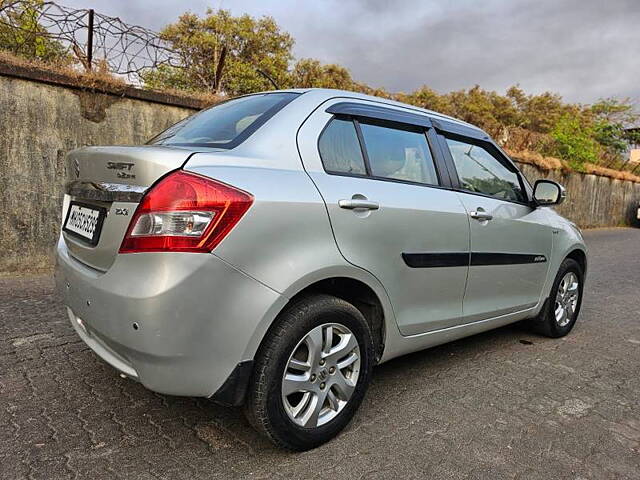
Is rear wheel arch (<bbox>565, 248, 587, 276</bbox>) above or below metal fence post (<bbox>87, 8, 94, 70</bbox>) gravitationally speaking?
below

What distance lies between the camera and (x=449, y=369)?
10.7ft

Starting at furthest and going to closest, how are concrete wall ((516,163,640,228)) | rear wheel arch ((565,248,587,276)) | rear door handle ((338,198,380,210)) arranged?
concrete wall ((516,163,640,228)) → rear wheel arch ((565,248,587,276)) → rear door handle ((338,198,380,210))

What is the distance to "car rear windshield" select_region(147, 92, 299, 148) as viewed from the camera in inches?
89.3

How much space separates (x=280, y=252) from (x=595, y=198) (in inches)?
750

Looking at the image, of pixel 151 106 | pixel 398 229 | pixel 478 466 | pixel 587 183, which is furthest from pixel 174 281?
pixel 587 183

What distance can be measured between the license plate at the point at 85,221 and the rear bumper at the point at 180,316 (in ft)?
0.78

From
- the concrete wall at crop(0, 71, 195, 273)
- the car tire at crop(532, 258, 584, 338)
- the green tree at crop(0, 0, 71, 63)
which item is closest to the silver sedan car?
the car tire at crop(532, 258, 584, 338)

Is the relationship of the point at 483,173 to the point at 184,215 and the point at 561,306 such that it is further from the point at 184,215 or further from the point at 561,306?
the point at 184,215

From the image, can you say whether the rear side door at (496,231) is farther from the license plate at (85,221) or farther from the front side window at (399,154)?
the license plate at (85,221)

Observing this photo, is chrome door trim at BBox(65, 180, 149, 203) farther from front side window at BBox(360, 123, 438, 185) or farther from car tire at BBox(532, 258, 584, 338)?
car tire at BBox(532, 258, 584, 338)

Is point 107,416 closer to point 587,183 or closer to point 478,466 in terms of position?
point 478,466

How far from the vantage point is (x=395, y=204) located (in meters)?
2.48

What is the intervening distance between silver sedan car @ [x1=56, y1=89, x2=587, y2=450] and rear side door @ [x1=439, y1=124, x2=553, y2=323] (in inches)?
1.0

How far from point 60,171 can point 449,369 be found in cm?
498
